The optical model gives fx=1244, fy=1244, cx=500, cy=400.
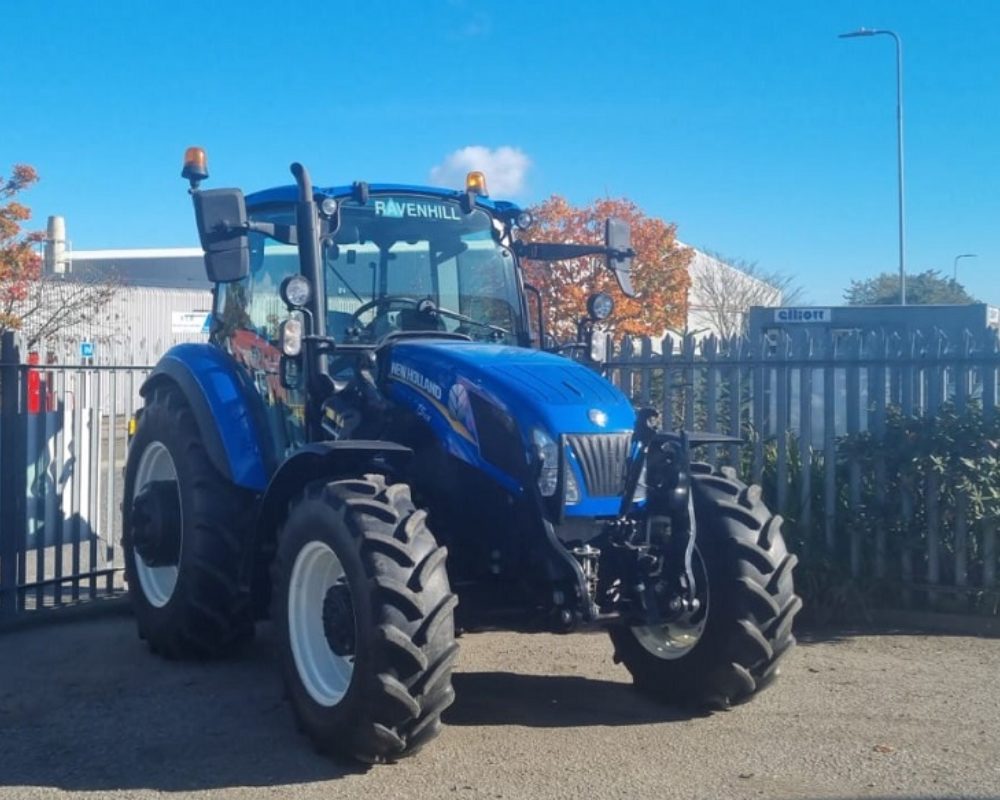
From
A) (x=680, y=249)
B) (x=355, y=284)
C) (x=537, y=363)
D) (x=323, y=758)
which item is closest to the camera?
(x=323, y=758)

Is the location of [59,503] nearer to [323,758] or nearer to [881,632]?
[323,758]

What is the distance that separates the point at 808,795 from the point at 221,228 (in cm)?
375

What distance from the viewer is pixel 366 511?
205 inches

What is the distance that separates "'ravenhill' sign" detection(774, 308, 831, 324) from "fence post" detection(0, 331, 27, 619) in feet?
33.3

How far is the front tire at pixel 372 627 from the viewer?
4.94 metres

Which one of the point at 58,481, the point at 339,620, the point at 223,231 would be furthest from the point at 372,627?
the point at 58,481

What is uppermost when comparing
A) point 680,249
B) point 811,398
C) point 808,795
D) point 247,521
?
point 680,249

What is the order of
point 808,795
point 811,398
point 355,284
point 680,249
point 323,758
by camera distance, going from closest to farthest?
point 808,795 < point 323,758 < point 355,284 < point 811,398 < point 680,249

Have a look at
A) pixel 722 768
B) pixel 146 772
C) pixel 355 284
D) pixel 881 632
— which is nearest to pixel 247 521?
pixel 355 284

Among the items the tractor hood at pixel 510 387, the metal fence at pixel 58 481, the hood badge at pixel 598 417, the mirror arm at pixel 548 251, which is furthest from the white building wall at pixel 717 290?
the hood badge at pixel 598 417

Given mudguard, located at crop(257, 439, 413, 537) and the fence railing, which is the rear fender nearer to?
mudguard, located at crop(257, 439, 413, 537)

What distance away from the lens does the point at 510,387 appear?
567cm

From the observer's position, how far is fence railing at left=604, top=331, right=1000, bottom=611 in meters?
8.37

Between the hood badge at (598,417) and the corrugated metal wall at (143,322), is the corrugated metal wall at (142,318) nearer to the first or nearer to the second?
the corrugated metal wall at (143,322)
